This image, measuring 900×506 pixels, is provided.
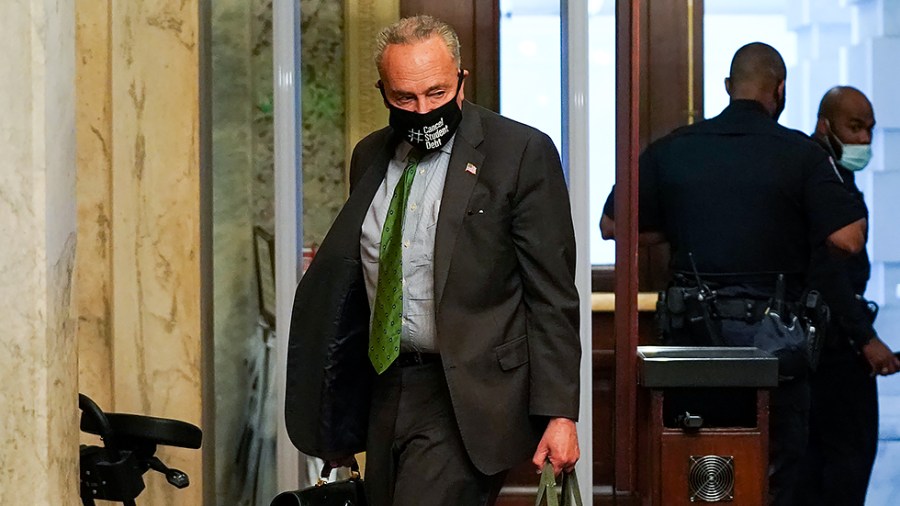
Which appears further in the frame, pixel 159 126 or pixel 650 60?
pixel 650 60

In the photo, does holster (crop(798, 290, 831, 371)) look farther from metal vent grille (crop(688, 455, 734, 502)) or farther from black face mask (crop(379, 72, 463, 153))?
black face mask (crop(379, 72, 463, 153))

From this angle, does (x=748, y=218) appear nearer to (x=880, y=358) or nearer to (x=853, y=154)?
(x=853, y=154)

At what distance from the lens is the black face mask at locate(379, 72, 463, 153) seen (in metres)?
2.82

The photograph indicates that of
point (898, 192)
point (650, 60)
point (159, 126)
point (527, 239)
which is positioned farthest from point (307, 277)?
point (898, 192)

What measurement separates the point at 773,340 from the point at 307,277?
6.11 ft

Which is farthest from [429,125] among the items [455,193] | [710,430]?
[710,430]

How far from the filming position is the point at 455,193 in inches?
111

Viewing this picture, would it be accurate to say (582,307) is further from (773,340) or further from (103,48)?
(103,48)

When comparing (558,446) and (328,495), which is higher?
(558,446)

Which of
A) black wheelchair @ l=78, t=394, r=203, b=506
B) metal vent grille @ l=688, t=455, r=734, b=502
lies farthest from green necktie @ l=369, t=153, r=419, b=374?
metal vent grille @ l=688, t=455, r=734, b=502

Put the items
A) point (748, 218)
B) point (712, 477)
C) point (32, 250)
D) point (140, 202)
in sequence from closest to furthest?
point (32, 250) → point (140, 202) → point (712, 477) → point (748, 218)

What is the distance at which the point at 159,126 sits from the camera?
391cm

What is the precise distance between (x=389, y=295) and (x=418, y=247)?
0.12 meters

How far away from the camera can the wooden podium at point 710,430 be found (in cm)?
396
